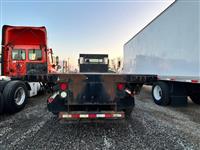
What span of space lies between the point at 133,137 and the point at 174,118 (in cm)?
209

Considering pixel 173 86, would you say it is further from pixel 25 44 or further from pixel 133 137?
pixel 25 44

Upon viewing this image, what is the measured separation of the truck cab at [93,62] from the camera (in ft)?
27.7

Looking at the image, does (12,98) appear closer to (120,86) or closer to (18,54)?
(18,54)

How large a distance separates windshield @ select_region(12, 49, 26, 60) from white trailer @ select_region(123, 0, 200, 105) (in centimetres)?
632

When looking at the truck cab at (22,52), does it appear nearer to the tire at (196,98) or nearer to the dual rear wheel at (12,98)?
the dual rear wheel at (12,98)

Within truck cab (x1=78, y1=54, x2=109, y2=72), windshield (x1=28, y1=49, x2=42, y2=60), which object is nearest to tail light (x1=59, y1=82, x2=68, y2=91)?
windshield (x1=28, y1=49, x2=42, y2=60)

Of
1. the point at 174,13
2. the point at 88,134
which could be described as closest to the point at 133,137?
the point at 88,134

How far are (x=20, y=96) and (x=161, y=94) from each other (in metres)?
5.82

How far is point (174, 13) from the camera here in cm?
526

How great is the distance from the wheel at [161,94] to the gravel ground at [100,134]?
4.93 feet

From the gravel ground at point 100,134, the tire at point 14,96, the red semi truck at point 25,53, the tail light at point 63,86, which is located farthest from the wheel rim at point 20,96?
the tail light at point 63,86

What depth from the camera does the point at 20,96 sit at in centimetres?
518

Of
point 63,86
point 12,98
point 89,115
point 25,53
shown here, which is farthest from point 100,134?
point 25,53

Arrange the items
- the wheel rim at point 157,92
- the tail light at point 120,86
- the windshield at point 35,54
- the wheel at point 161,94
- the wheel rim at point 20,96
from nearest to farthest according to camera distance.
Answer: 1. the tail light at point 120,86
2. the wheel rim at point 20,96
3. the wheel at point 161,94
4. the wheel rim at point 157,92
5. the windshield at point 35,54
